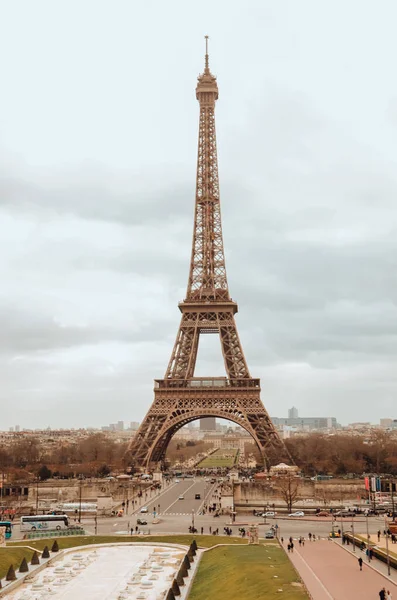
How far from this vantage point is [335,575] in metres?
37.3

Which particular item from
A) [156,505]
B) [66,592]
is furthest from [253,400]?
[66,592]

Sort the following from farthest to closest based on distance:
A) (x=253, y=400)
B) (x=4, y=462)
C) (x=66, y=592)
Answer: (x=4, y=462) → (x=253, y=400) → (x=66, y=592)

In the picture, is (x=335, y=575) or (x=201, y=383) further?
(x=201, y=383)

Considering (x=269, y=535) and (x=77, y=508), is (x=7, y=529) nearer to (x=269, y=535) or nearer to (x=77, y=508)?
(x=77, y=508)

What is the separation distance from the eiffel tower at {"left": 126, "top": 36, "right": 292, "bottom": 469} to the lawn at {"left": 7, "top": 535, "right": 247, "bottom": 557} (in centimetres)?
3241

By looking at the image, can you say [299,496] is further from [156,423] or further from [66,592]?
[66,592]

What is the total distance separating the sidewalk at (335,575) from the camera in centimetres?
3306

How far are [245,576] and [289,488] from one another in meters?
29.8

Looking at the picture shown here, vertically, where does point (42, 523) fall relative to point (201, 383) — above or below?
below

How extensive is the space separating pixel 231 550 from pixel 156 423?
4323 centimetres

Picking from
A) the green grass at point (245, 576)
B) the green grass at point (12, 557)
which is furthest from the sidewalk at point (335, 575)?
the green grass at point (12, 557)

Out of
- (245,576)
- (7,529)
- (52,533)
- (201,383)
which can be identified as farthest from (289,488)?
(245,576)

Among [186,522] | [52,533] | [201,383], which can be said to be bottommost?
[52,533]

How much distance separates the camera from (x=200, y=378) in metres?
89.8
